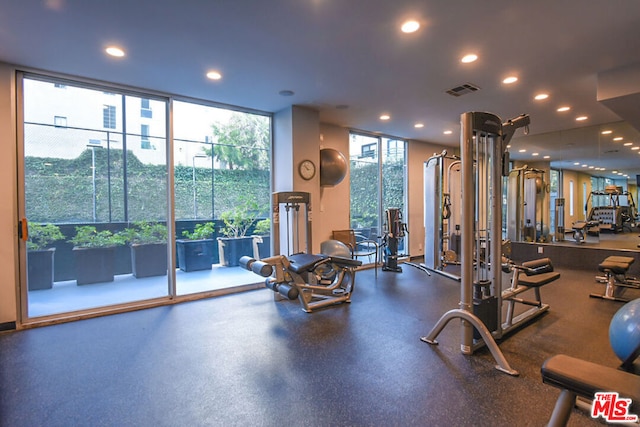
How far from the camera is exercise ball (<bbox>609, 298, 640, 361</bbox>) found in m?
2.18

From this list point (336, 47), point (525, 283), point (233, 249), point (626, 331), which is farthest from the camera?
point (233, 249)

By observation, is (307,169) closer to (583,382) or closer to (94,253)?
(94,253)

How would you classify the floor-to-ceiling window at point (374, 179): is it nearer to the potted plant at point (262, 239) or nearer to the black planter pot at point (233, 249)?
the potted plant at point (262, 239)

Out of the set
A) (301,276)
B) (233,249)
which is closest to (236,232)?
(233,249)

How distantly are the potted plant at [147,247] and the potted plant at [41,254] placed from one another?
2.29ft

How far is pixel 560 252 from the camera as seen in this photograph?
661 cm

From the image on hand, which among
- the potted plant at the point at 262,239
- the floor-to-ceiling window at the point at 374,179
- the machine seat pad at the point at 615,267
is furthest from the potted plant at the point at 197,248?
the machine seat pad at the point at 615,267

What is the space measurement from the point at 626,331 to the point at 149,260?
16.0 feet

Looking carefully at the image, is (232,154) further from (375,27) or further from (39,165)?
(375,27)

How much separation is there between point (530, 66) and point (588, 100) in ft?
6.42

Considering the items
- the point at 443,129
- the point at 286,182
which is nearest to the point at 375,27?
the point at 286,182

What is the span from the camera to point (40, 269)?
3.70 m

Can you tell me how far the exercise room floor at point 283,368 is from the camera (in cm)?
200

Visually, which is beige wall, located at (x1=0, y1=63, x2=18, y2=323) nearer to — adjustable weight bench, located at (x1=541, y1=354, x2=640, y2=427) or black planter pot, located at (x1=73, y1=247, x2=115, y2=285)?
black planter pot, located at (x1=73, y1=247, x2=115, y2=285)
